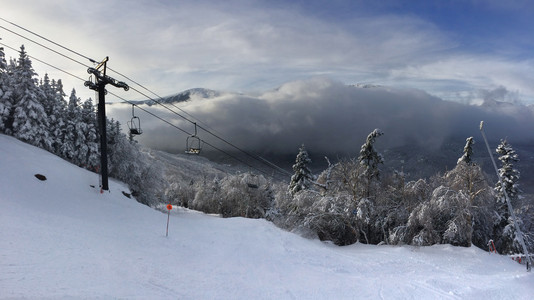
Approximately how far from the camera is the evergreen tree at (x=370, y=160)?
31.4m

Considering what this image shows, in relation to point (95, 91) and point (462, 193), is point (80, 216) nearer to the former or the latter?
point (95, 91)

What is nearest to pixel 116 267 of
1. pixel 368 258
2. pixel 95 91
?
pixel 368 258

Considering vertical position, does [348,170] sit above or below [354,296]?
above

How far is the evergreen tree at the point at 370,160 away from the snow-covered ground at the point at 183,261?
785 centimetres

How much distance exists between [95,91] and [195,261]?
18827 mm

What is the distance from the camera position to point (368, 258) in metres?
19.7

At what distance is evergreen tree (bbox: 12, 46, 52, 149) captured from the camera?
36531 mm

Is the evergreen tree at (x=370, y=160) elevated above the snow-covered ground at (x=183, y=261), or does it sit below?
above

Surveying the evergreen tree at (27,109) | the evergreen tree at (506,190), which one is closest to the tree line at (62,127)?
the evergreen tree at (27,109)

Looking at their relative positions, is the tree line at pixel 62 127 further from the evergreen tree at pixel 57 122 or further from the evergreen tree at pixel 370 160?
the evergreen tree at pixel 370 160

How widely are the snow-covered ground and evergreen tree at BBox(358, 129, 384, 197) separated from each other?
7.85 metres

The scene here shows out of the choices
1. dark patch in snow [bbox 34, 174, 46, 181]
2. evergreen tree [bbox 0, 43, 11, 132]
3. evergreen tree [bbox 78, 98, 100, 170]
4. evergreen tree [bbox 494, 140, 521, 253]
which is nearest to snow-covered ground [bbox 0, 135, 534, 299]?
dark patch in snow [bbox 34, 174, 46, 181]

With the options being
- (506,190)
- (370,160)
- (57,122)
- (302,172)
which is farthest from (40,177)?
(506,190)

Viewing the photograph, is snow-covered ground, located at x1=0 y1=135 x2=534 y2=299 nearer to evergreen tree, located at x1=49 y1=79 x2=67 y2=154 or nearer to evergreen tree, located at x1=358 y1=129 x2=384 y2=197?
evergreen tree, located at x1=358 y1=129 x2=384 y2=197
